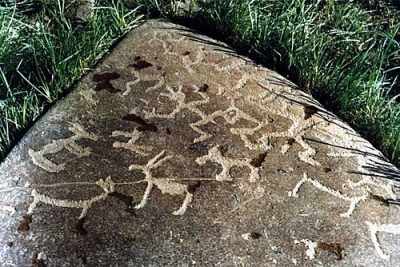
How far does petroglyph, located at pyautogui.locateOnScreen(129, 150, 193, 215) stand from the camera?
264cm

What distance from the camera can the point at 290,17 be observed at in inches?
141

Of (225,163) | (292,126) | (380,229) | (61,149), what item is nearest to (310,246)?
(380,229)

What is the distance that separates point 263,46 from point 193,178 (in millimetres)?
1043

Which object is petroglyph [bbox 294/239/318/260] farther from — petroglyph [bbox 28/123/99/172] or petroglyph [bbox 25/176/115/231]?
petroglyph [bbox 28/123/99/172]

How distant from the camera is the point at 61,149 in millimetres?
2879

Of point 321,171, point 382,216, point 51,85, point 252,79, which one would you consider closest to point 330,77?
point 252,79

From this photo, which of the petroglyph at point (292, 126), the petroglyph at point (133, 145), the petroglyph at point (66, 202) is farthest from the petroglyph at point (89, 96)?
the petroglyph at point (292, 126)

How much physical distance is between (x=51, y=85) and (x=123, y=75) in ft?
1.21

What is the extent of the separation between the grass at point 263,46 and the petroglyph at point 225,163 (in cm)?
62

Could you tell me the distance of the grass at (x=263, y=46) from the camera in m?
3.15

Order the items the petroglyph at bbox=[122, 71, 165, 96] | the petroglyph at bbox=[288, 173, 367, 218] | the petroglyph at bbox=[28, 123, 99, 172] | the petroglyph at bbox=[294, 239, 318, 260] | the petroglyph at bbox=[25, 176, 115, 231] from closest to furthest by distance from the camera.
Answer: the petroglyph at bbox=[294, 239, 318, 260], the petroglyph at bbox=[25, 176, 115, 231], the petroglyph at bbox=[288, 173, 367, 218], the petroglyph at bbox=[28, 123, 99, 172], the petroglyph at bbox=[122, 71, 165, 96]

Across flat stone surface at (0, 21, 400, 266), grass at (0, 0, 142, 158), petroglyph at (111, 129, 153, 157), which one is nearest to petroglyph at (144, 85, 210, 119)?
flat stone surface at (0, 21, 400, 266)

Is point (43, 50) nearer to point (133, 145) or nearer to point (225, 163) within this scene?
point (133, 145)

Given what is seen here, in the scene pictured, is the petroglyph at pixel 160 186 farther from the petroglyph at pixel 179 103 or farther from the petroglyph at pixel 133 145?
the petroglyph at pixel 179 103
